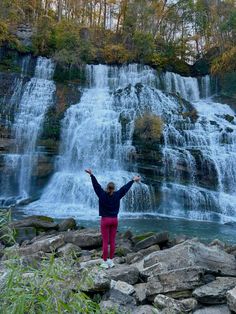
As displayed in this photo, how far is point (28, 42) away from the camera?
28.5 m

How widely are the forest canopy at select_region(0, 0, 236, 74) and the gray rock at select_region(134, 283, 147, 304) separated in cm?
2321

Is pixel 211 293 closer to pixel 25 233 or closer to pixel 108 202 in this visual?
pixel 108 202

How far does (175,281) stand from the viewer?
507 centimetres

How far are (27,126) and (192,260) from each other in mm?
17583

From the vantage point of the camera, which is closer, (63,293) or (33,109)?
(63,293)

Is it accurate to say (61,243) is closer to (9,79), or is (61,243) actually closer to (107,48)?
(9,79)

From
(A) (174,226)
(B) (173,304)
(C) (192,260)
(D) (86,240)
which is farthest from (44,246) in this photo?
(A) (174,226)

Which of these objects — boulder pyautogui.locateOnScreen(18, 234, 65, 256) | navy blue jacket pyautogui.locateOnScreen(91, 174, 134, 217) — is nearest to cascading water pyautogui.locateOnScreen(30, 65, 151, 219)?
boulder pyautogui.locateOnScreen(18, 234, 65, 256)

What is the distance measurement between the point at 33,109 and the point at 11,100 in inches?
61.9

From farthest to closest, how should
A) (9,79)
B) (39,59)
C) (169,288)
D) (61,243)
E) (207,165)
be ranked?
(39,59) → (9,79) → (207,165) → (61,243) → (169,288)

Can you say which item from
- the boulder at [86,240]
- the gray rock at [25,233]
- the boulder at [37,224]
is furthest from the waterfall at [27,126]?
the boulder at [86,240]

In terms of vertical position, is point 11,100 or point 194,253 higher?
point 11,100

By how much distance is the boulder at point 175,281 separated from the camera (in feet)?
16.4

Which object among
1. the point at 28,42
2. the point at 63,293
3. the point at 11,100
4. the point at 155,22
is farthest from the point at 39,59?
the point at 63,293
